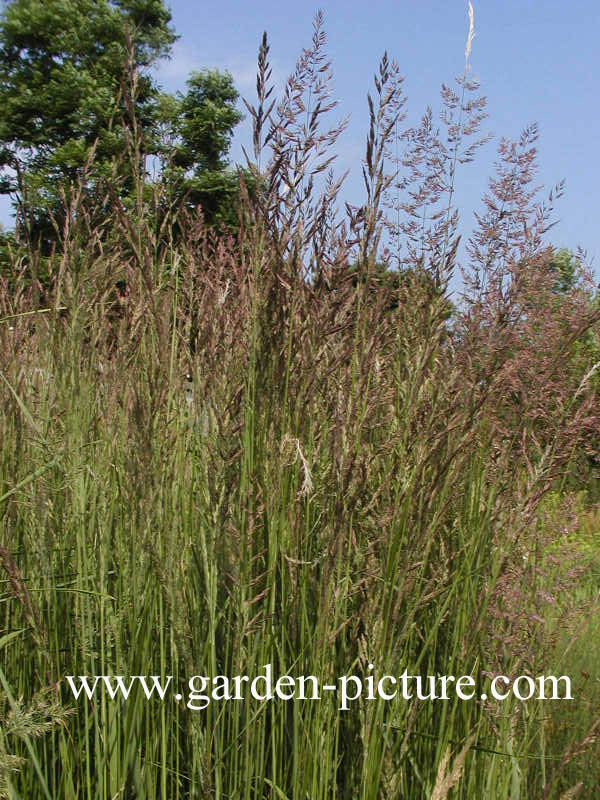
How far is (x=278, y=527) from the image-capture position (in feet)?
4.91

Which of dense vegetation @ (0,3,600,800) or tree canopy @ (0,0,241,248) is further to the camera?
tree canopy @ (0,0,241,248)

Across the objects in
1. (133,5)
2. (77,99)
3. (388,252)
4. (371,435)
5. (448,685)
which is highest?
(133,5)

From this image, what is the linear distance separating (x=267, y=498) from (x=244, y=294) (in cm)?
52

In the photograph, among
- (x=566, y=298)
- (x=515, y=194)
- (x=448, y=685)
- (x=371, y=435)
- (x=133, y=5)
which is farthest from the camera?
(x=133, y=5)

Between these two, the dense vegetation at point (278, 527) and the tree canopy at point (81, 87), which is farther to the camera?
the tree canopy at point (81, 87)

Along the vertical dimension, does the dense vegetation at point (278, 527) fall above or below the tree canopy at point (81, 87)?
below

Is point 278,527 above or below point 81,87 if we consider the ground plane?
below

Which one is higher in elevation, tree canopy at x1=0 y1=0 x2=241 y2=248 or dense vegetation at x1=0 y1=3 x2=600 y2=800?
tree canopy at x1=0 y1=0 x2=241 y2=248

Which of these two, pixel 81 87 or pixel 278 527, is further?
pixel 81 87

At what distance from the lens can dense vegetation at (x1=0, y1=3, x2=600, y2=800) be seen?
1.28 meters

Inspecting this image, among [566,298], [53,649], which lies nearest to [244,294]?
[53,649]

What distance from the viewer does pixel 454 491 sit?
1.57 m

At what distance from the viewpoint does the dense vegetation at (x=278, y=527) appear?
128 centimetres

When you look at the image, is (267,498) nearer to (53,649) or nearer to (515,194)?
(53,649)
